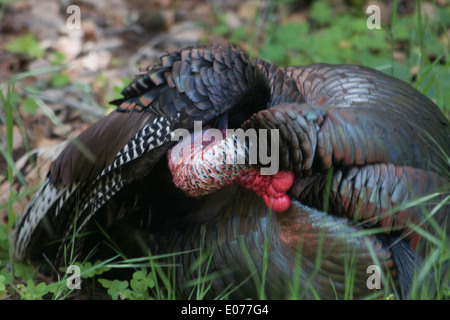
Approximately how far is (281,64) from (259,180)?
2312 mm

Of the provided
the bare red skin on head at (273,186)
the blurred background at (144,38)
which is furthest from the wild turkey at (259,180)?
the blurred background at (144,38)

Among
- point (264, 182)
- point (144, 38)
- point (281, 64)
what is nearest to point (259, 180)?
point (264, 182)

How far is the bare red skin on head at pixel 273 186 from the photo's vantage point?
245 centimetres

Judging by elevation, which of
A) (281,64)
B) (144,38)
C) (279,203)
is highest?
(144,38)

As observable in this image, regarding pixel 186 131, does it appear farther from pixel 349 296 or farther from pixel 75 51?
pixel 75 51

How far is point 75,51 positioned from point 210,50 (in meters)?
2.49

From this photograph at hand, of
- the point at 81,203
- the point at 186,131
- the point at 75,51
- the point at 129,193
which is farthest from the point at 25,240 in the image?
the point at 75,51

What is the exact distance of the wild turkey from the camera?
2371mm

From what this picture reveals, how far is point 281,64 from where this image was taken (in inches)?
184

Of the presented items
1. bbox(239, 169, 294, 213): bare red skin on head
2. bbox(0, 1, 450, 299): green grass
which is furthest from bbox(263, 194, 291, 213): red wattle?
bbox(0, 1, 450, 299): green grass

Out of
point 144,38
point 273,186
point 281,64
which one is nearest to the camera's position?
point 273,186

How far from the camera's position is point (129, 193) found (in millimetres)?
2764

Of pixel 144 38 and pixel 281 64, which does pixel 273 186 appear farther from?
pixel 144 38

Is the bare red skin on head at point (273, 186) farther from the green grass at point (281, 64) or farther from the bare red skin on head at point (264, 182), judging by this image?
the green grass at point (281, 64)
